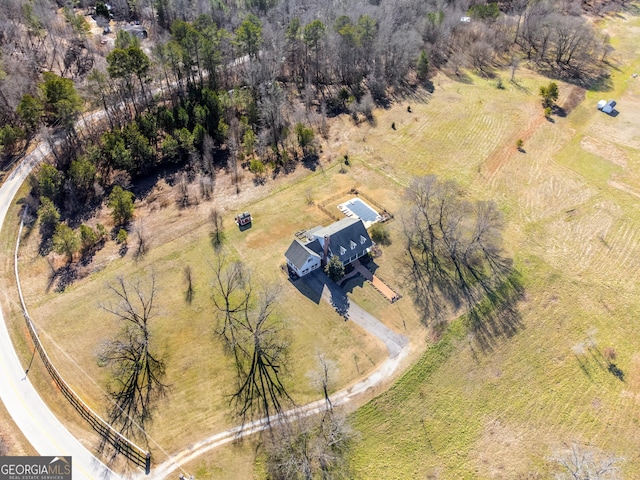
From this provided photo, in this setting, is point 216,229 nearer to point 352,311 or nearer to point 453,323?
point 352,311

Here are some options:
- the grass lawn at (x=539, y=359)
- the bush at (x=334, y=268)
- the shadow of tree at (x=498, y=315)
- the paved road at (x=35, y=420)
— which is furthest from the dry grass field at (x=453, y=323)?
the bush at (x=334, y=268)

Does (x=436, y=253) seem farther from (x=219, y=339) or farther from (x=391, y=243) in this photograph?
(x=219, y=339)

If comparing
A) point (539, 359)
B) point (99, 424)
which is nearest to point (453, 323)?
point (539, 359)

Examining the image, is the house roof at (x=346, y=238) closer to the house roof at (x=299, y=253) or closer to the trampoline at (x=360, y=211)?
the house roof at (x=299, y=253)

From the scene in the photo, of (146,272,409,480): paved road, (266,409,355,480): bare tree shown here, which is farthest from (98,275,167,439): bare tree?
(266,409,355,480): bare tree

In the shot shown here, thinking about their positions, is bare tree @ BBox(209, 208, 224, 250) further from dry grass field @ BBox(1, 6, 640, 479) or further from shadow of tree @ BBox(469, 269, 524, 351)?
shadow of tree @ BBox(469, 269, 524, 351)

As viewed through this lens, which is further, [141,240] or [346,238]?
[141,240]
